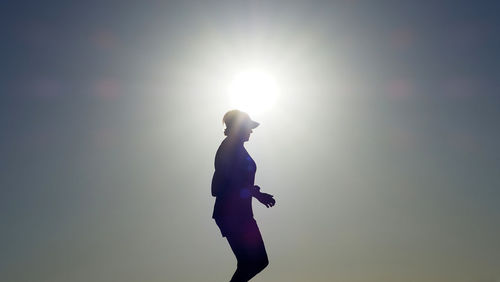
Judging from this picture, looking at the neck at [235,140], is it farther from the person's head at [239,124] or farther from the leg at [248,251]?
the leg at [248,251]

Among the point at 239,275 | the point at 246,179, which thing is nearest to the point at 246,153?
the point at 246,179

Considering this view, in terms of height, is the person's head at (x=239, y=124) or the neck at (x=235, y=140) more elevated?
the person's head at (x=239, y=124)

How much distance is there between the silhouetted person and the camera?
688cm

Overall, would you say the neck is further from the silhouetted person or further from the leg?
the leg

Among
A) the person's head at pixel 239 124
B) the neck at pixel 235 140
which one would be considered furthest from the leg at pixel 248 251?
the person's head at pixel 239 124

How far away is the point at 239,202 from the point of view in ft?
23.3

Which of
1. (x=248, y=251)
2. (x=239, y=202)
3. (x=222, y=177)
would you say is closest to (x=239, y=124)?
(x=222, y=177)

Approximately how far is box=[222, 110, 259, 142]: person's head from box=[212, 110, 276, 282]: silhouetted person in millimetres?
14

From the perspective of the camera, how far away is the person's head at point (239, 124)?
754 centimetres

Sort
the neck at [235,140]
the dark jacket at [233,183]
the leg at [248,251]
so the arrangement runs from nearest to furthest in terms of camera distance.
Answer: the leg at [248,251] → the dark jacket at [233,183] → the neck at [235,140]

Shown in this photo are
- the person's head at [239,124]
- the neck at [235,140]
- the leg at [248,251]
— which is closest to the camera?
the leg at [248,251]

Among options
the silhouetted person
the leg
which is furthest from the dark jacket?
the leg

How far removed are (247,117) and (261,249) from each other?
6.12 ft

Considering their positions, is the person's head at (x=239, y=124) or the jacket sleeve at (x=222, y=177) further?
the person's head at (x=239, y=124)
